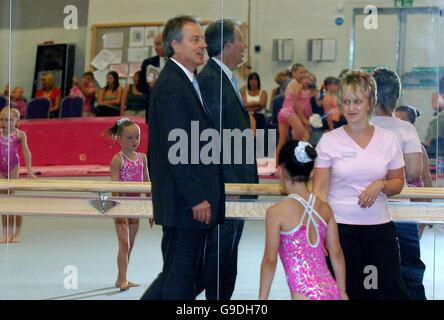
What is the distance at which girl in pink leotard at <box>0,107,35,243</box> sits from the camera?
17.4ft

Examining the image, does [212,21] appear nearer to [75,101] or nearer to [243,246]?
[75,101]

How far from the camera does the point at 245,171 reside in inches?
199

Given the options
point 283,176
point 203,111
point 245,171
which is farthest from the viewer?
point 245,171

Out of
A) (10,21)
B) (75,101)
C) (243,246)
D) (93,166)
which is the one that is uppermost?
(10,21)

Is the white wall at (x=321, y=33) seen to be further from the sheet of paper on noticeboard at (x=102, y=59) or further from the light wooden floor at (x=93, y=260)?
the light wooden floor at (x=93, y=260)

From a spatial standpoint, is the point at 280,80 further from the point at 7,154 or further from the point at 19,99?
the point at 7,154

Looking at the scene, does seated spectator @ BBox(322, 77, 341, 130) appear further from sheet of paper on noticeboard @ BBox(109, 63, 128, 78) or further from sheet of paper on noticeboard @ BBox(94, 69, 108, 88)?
sheet of paper on noticeboard @ BBox(94, 69, 108, 88)

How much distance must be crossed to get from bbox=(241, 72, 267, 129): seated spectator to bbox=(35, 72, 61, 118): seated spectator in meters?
1.01

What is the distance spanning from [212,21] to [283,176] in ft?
4.50

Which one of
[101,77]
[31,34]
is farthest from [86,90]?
[31,34]

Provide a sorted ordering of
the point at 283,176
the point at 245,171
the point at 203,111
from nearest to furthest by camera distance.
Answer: the point at 283,176, the point at 203,111, the point at 245,171

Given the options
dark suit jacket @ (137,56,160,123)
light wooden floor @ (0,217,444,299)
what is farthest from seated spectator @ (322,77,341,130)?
dark suit jacket @ (137,56,160,123)

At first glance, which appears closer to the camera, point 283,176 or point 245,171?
point 283,176

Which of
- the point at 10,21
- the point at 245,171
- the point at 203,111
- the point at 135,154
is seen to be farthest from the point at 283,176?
the point at 10,21
